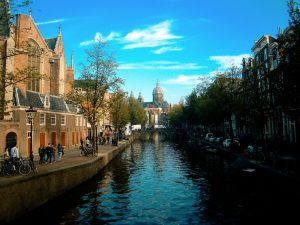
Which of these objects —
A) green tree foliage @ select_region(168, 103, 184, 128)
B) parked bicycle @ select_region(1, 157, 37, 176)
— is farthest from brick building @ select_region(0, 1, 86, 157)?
green tree foliage @ select_region(168, 103, 184, 128)

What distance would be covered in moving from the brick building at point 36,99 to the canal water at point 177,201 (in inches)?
542

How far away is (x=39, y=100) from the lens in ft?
136

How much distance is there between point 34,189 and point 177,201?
28.7 ft

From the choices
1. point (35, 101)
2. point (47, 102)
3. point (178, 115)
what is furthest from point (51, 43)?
point (178, 115)

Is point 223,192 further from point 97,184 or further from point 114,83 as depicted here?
point 114,83

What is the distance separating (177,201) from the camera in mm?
18062

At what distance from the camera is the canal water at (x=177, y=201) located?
14.6 meters

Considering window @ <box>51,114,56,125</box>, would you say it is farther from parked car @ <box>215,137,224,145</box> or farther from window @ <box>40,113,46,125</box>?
parked car @ <box>215,137,224,145</box>

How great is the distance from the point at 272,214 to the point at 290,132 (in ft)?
89.2

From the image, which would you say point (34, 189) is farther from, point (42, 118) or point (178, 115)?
point (178, 115)

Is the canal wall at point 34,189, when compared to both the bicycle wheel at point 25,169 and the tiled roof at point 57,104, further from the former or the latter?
the tiled roof at point 57,104

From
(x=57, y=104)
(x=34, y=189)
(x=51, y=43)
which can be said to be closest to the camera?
(x=34, y=189)

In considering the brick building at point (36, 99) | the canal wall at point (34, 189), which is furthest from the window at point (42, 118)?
the canal wall at point (34, 189)

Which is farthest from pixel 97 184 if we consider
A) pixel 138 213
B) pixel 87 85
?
pixel 87 85
